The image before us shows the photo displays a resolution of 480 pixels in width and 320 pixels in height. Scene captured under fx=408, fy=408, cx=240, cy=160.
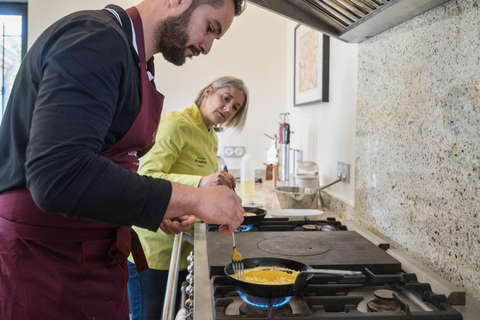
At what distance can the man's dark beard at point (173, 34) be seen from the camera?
2.95ft

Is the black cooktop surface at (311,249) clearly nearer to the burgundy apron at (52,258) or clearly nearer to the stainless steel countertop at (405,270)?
the stainless steel countertop at (405,270)

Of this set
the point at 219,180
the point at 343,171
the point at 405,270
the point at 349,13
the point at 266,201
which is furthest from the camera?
the point at 266,201

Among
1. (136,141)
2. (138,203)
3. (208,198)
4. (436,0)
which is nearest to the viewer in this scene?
(138,203)

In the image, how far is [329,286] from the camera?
86 cm

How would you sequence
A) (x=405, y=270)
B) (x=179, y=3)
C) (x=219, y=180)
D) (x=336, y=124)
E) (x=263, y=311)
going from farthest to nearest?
(x=336, y=124), (x=219, y=180), (x=405, y=270), (x=179, y=3), (x=263, y=311)

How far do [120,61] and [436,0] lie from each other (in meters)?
0.80

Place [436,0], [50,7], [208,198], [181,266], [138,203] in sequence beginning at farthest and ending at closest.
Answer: [50,7] → [181,266] → [436,0] → [208,198] → [138,203]

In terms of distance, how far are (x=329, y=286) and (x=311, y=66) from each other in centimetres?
178

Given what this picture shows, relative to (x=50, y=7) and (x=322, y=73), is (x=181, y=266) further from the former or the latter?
(x=50, y=7)

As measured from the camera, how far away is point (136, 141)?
0.91 meters

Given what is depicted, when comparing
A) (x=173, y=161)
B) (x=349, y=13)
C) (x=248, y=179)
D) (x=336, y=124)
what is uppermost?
(x=349, y=13)

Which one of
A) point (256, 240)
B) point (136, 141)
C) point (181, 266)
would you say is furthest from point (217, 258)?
point (181, 266)

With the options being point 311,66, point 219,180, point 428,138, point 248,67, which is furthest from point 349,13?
point 248,67

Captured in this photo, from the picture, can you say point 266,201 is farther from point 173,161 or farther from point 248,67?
point 248,67
